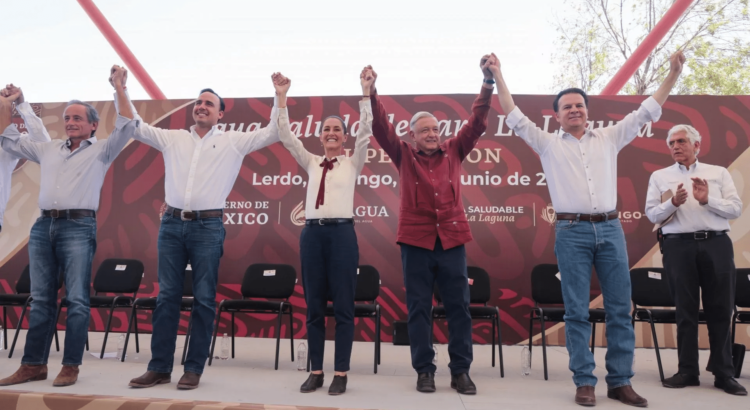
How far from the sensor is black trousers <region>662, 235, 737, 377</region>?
3.14m

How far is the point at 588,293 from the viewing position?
2820 millimetres

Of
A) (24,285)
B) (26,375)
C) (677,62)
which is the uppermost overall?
(677,62)

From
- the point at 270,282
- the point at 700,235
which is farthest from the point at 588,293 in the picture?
the point at 270,282

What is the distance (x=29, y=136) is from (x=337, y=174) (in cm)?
209

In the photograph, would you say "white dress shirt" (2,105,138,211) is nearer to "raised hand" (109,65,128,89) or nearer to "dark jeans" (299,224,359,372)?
"raised hand" (109,65,128,89)

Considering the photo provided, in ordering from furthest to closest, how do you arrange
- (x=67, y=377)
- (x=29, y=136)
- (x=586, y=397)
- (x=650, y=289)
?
(x=650, y=289), (x=29, y=136), (x=67, y=377), (x=586, y=397)

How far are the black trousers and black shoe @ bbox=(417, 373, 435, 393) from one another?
1.64 metres

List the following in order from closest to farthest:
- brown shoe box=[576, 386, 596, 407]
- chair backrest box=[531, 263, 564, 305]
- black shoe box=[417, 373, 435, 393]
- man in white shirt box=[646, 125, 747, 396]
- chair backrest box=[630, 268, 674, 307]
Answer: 1. brown shoe box=[576, 386, 596, 407]
2. black shoe box=[417, 373, 435, 393]
3. man in white shirt box=[646, 125, 747, 396]
4. chair backrest box=[630, 268, 674, 307]
5. chair backrest box=[531, 263, 564, 305]

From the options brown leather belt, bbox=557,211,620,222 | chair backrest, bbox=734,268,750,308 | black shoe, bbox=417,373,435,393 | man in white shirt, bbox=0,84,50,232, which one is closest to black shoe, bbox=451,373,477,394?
black shoe, bbox=417,373,435,393

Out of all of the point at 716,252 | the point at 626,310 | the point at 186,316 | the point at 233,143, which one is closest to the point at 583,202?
the point at 626,310

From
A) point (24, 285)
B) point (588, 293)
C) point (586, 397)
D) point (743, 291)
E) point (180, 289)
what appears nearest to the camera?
point (586, 397)

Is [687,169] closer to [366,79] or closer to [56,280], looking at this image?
[366,79]

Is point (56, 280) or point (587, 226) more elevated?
point (587, 226)

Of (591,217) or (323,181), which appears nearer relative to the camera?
(591,217)
